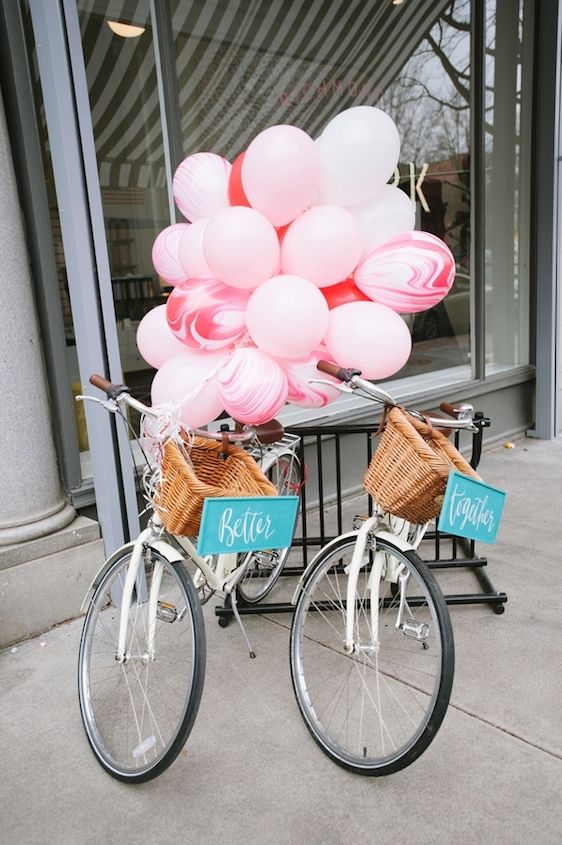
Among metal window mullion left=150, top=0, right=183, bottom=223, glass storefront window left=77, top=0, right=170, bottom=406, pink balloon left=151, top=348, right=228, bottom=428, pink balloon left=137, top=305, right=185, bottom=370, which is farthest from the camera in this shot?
glass storefront window left=77, top=0, right=170, bottom=406

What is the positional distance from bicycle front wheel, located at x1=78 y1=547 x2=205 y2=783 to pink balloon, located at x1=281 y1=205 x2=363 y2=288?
111cm

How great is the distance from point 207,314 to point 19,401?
1.27m

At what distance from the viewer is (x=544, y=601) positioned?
11.1 feet

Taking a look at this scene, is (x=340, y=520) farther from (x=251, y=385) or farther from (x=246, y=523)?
(x=246, y=523)

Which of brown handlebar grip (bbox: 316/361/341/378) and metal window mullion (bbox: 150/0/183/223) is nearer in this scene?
brown handlebar grip (bbox: 316/361/341/378)

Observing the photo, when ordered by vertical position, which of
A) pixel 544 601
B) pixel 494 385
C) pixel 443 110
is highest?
pixel 443 110

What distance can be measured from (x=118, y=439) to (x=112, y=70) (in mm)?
3132

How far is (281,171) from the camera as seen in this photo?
2.26 metres

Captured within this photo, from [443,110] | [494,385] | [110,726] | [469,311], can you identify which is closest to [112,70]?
[443,110]

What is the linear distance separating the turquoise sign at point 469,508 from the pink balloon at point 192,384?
96cm

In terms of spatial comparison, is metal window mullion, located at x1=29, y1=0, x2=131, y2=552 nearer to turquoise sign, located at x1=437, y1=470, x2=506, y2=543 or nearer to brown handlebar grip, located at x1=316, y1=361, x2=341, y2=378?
brown handlebar grip, located at x1=316, y1=361, x2=341, y2=378

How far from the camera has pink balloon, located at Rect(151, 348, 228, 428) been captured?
8.32ft

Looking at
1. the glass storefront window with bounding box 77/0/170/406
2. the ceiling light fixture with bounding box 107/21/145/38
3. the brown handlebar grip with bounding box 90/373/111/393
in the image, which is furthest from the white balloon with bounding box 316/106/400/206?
the ceiling light fixture with bounding box 107/21/145/38

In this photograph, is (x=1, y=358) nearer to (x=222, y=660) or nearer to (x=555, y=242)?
(x=222, y=660)
